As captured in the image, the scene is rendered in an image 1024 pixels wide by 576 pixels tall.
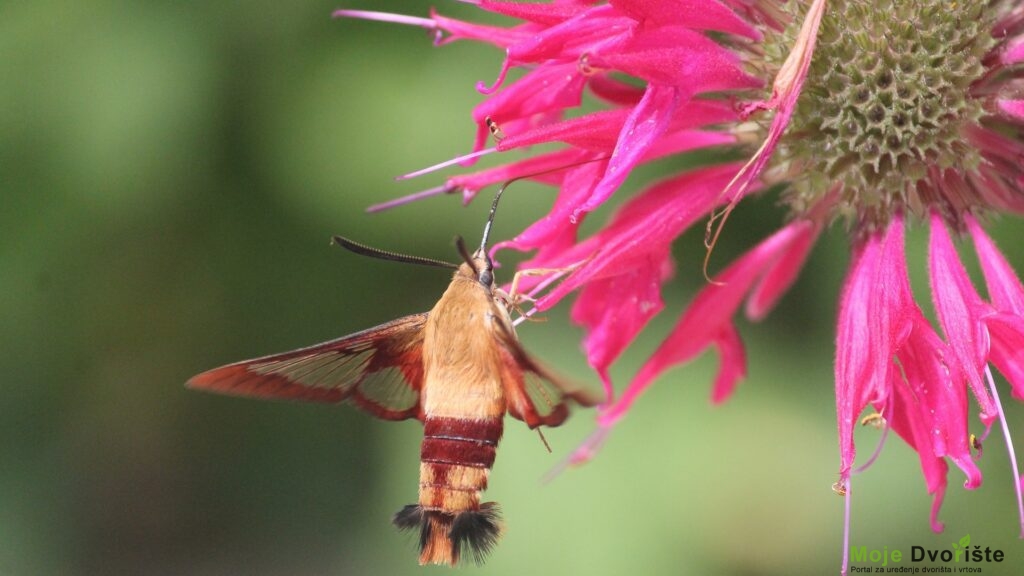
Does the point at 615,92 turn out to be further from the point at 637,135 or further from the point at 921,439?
the point at 921,439

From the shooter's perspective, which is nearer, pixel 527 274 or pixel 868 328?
pixel 868 328

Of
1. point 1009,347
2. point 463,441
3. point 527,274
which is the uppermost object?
point 527,274

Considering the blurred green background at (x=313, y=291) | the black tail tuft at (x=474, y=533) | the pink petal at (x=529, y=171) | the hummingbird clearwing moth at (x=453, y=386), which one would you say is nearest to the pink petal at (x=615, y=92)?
the pink petal at (x=529, y=171)

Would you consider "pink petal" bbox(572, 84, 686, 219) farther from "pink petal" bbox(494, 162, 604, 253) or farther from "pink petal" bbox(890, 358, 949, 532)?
"pink petal" bbox(890, 358, 949, 532)

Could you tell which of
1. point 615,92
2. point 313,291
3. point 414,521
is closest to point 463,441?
point 414,521

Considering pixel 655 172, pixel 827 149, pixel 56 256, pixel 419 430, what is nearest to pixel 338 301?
pixel 419 430

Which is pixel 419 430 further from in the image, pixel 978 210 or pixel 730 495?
pixel 978 210
